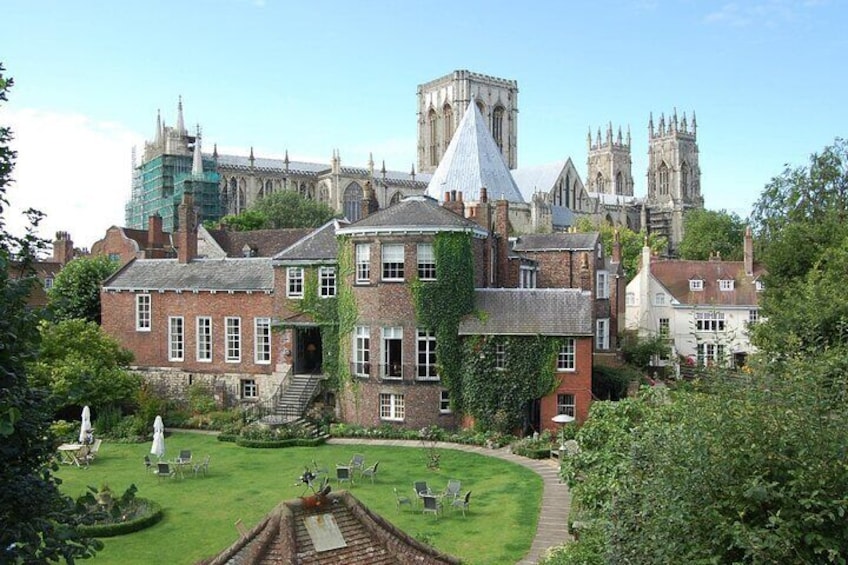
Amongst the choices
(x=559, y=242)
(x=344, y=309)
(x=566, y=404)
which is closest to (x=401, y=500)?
(x=566, y=404)

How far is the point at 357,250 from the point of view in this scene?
3559cm

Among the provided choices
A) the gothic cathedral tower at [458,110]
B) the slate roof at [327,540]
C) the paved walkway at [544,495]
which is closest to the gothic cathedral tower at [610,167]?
the gothic cathedral tower at [458,110]

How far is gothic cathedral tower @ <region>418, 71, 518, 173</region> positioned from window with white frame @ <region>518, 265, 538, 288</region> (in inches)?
3532

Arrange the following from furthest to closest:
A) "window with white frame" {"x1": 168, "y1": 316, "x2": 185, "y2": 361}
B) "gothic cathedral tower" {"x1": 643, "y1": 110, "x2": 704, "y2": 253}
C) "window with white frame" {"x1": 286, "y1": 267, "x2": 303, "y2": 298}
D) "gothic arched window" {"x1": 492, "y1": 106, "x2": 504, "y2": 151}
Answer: "gothic cathedral tower" {"x1": 643, "y1": 110, "x2": 704, "y2": 253} → "gothic arched window" {"x1": 492, "y1": 106, "x2": 504, "y2": 151} → "window with white frame" {"x1": 168, "y1": 316, "x2": 185, "y2": 361} → "window with white frame" {"x1": 286, "y1": 267, "x2": 303, "y2": 298}

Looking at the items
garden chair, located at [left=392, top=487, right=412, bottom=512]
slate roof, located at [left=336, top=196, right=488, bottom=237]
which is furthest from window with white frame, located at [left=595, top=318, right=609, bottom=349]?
garden chair, located at [left=392, top=487, right=412, bottom=512]

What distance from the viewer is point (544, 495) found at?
24.7m

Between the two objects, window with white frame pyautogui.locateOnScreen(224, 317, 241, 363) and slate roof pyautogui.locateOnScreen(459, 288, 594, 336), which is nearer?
slate roof pyautogui.locateOnScreen(459, 288, 594, 336)

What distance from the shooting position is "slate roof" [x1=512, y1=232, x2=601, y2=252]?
1714 inches

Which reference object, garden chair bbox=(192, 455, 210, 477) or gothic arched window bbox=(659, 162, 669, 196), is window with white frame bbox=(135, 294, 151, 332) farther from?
gothic arched window bbox=(659, 162, 669, 196)

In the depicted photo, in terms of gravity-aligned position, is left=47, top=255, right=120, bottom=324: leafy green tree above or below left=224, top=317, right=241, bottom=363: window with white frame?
above

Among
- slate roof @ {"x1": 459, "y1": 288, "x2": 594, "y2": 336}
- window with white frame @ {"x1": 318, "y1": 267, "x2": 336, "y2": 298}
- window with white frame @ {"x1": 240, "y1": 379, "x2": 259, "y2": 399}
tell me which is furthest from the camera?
window with white frame @ {"x1": 240, "y1": 379, "x2": 259, "y2": 399}

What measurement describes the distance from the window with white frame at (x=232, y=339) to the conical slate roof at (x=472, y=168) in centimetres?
3600

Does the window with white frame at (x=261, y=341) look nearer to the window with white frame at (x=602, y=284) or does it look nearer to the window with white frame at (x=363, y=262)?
the window with white frame at (x=363, y=262)

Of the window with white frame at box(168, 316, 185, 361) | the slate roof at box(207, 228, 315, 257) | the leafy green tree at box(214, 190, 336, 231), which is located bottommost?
the window with white frame at box(168, 316, 185, 361)
